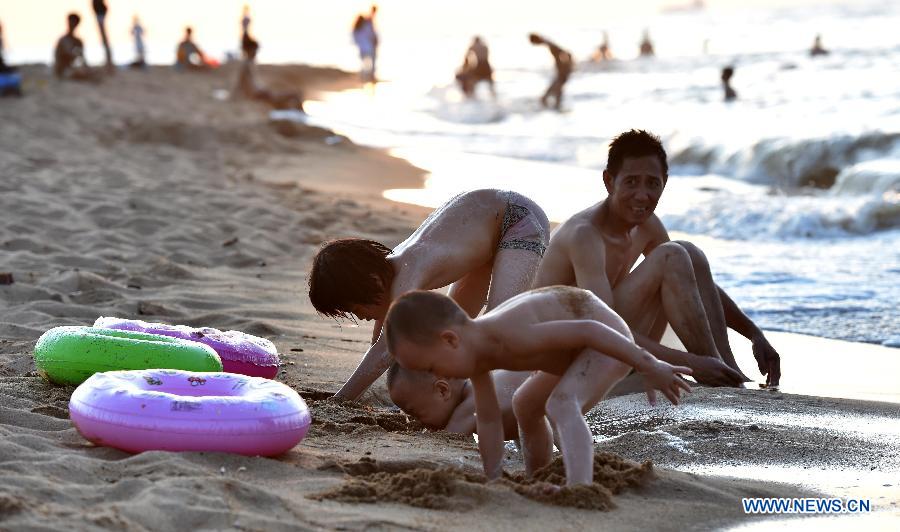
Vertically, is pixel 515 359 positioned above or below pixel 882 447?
above

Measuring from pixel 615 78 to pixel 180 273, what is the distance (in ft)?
89.6

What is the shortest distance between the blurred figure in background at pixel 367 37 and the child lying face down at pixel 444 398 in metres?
27.7

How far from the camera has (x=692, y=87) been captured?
26.0 metres

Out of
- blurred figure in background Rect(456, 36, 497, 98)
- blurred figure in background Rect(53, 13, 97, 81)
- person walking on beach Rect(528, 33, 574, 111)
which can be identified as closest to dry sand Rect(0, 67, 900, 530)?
blurred figure in background Rect(53, 13, 97, 81)

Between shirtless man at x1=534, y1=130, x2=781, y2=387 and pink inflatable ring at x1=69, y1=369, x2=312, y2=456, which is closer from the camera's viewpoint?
pink inflatable ring at x1=69, y1=369, x2=312, y2=456

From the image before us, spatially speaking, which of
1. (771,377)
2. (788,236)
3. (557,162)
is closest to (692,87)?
(557,162)

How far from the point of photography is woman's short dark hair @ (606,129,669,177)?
4.73 m

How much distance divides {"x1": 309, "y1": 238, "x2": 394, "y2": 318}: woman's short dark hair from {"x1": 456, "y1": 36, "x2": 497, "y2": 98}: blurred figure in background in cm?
2549

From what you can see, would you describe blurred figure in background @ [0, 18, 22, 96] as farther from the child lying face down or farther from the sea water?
the child lying face down

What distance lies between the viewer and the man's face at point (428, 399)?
4.46 meters

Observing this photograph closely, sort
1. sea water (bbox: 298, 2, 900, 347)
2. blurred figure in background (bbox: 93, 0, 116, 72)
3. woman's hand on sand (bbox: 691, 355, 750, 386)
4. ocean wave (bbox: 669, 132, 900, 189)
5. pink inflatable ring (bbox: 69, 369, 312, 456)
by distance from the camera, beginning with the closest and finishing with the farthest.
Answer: pink inflatable ring (bbox: 69, 369, 312, 456)
woman's hand on sand (bbox: 691, 355, 750, 386)
sea water (bbox: 298, 2, 900, 347)
ocean wave (bbox: 669, 132, 900, 189)
blurred figure in background (bbox: 93, 0, 116, 72)

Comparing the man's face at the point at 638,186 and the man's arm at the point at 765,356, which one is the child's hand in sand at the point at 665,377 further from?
the man's arm at the point at 765,356

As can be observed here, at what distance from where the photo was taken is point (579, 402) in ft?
11.6

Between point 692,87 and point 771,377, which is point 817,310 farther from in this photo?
point 692,87
